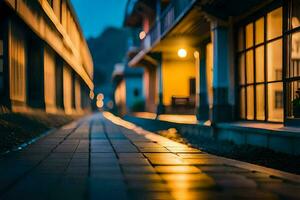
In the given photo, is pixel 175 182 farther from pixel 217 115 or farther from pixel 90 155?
pixel 217 115

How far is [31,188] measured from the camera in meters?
4.97

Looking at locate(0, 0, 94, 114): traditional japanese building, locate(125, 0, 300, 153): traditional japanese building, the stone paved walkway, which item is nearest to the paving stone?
the stone paved walkway

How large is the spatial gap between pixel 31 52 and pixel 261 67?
11.0 metres

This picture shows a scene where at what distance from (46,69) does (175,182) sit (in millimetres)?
15417

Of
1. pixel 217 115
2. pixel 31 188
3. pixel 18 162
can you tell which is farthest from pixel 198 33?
pixel 31 188

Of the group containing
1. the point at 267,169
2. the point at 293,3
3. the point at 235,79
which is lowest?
the point at 267,169

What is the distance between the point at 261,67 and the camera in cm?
1115

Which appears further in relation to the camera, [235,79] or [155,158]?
[235,79]

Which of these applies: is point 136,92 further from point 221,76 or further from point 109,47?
point 109,47

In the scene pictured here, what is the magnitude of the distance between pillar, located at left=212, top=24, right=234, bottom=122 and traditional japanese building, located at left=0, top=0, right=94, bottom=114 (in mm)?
5783

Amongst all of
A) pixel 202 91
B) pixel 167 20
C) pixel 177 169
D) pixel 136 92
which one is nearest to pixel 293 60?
pixel 177 169

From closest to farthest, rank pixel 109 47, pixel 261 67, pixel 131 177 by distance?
pixel 131 177 < pixel 261 67 < pixel 109 47

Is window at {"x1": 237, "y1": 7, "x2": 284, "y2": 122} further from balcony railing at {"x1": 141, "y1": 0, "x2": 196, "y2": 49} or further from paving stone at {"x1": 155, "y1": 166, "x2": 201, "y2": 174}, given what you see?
paving stone at {"x1": 155, "y1": 166, "x2": 201, "y2": 174}

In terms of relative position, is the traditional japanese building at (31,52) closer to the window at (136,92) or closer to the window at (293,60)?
the window at (293,60)
